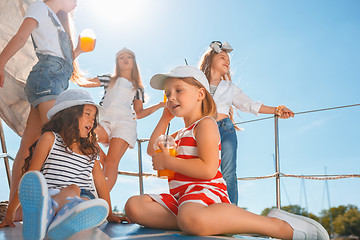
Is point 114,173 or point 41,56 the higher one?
point 41,56

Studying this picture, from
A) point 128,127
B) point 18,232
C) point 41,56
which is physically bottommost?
point 18,232

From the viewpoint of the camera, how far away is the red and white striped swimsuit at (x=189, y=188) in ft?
3.89

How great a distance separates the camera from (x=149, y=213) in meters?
1.29

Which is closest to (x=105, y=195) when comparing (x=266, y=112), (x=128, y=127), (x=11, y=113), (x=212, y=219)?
(x=212, y=219)

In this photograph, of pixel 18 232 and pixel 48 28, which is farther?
pixel 48 28

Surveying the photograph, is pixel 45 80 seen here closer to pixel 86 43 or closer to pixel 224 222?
pixel 86 43

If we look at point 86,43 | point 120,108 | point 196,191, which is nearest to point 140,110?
point 120,108

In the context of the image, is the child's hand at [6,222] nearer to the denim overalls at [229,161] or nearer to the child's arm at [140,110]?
the denim overalls at [229,161]

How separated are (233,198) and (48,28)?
1.33m

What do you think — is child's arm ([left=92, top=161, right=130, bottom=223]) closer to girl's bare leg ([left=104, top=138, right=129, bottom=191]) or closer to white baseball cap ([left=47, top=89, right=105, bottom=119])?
white baseball cap ([left=47, top=89, right=105, bottom=119])

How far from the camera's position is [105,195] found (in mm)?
1612

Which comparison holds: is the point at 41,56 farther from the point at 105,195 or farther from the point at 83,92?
the point at 105,195

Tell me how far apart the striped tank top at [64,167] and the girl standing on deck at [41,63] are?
0.34 meters

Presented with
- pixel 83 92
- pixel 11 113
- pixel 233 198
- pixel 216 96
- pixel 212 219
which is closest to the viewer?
pixel 212 219
